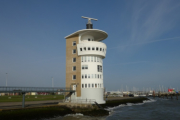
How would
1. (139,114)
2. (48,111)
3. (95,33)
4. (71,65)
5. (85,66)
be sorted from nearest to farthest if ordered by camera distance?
(48,111) < (139,114) < (85,66) < (71,65) < (95,33)

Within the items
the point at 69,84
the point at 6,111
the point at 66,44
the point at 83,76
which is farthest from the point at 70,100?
the point at 6,111

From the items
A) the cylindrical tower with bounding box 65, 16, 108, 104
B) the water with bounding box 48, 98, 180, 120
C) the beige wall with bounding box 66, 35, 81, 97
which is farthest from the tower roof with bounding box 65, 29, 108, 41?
the water with bounding box 48, 98, 180, 120

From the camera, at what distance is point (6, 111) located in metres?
26.6

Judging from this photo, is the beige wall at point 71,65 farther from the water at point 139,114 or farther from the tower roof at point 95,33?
the water at point 139,114

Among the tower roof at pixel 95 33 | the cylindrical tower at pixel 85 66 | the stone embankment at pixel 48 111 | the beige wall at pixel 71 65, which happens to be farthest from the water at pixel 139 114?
the tower roof at pixel 95 33

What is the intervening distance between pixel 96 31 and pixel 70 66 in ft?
38.8

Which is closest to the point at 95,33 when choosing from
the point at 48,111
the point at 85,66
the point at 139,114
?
the point at 85,66

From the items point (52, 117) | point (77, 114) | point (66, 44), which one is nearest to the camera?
point (52, 117)

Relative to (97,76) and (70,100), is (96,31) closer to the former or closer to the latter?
(97,76)

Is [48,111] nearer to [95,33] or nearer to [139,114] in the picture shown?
[139,114]

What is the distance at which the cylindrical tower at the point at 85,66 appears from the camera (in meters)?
42.2

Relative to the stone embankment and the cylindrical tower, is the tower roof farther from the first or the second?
Result: the stone embankment

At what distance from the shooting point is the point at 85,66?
43281mm

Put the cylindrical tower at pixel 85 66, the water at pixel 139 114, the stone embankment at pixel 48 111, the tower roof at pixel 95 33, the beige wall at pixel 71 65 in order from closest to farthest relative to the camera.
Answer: the stone embankment at pixel 48 111 → the water at pixel 139 114 → the cylindrical tower at pixel 85 66 → the beige wall at pixel 71 65 → the tower roof at pixel 95 33
